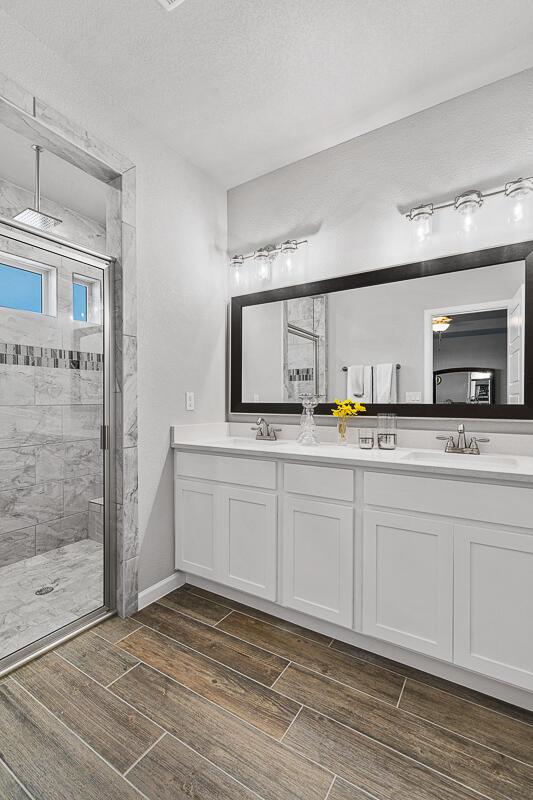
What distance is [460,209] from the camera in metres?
2.02

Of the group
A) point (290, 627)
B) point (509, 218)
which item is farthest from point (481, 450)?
point (290, 627)

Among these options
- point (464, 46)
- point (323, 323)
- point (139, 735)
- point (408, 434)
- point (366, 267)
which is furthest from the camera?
point (323, 323)

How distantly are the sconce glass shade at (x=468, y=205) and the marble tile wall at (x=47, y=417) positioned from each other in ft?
6.22

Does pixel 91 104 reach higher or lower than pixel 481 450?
higher

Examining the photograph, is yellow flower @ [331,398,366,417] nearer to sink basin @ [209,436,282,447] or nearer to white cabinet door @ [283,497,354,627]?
sink basin @ [209,436,282,447]

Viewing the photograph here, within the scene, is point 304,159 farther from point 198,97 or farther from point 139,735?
point 139,735

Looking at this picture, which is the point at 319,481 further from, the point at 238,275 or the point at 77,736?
the point at 238,275

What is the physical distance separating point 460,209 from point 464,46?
66 centimetres

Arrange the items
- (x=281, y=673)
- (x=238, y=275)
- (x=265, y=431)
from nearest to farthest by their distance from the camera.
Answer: (x=281, y=673)
(x=265, y=431)
(x=238, y=275)

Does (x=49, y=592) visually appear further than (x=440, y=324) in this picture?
Yes

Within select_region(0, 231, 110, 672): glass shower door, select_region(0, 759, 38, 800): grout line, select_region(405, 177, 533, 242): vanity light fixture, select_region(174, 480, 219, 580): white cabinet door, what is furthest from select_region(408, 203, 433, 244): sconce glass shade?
select_region(0, 759, 38, 800): grout line

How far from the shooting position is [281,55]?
183 centimetres

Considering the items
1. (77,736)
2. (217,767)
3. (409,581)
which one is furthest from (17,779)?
(409,581)

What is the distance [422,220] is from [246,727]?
7.90ft
